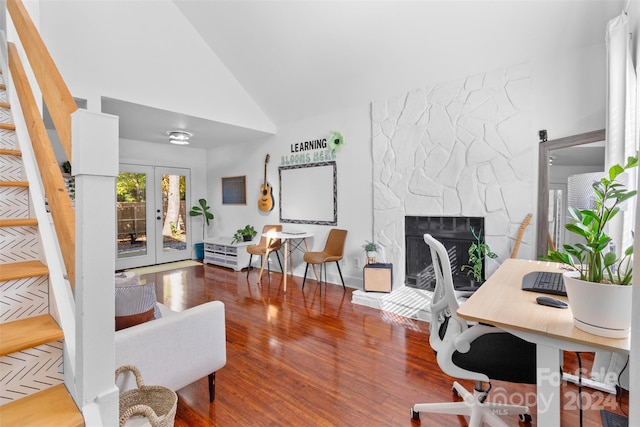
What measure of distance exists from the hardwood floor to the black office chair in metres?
0.18

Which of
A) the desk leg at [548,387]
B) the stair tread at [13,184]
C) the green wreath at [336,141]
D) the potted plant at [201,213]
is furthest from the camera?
the potted plant at [201,213]

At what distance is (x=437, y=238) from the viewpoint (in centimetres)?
358

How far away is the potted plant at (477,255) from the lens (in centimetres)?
321

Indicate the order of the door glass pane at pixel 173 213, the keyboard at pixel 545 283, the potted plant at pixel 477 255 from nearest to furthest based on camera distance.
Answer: the keyboard at pixel 545 283, the potted plant at pixel 477 255, the door glass pane at pixel 173 213

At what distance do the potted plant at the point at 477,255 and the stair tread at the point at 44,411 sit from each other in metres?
3.30

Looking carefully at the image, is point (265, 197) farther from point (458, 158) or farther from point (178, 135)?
point (458, 158)

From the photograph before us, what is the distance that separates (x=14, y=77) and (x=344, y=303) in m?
3.30

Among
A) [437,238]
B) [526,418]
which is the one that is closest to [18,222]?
[526,418]

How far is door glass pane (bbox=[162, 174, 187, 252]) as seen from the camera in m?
6.12

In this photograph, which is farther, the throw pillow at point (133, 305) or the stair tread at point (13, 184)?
the throw pillow at point (133, 305)

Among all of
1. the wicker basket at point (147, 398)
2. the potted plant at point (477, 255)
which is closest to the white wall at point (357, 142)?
the potted plant at point (477, 255)

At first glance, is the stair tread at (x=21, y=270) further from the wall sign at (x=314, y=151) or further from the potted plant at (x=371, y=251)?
the wall sign at (x=314, y=151)

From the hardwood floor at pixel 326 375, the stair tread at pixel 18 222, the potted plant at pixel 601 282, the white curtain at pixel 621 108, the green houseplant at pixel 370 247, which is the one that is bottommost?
the hardwood floor at pixel 326 375

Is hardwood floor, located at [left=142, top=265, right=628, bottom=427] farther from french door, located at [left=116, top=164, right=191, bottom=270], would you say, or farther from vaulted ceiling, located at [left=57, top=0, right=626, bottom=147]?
french door, located at [left=116, top=164, right=191, bottom=270]
